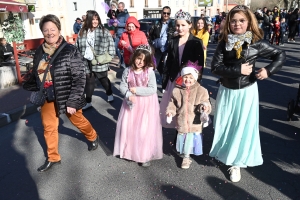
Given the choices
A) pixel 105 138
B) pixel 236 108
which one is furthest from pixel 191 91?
pixel 105 138

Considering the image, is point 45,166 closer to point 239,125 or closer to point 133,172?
point 133,172

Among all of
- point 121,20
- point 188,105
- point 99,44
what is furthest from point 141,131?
point 121,20

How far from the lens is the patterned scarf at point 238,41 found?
2576mm

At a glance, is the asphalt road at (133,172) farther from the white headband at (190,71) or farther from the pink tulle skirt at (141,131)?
the white headband at (190,71)

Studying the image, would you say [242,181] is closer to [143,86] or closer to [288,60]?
[143,86]

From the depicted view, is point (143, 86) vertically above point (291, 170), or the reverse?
point (143, 86)

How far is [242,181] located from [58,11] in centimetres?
3138

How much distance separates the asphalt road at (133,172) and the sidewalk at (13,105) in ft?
1.53

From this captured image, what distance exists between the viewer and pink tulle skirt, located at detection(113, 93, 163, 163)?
3229 mm

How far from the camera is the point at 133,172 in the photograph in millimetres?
3238

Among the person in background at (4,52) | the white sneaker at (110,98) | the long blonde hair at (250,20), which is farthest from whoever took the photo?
the person in background at (4,52)

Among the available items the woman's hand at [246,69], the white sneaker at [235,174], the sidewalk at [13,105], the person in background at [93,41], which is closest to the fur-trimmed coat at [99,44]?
the person in background at [93,41]

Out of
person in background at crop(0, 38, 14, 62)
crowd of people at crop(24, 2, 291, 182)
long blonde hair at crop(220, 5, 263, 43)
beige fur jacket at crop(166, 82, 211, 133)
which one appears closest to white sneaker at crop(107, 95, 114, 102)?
crowd of people at crop(24, 2, 291, 182)

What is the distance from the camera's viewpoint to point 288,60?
998 cm
